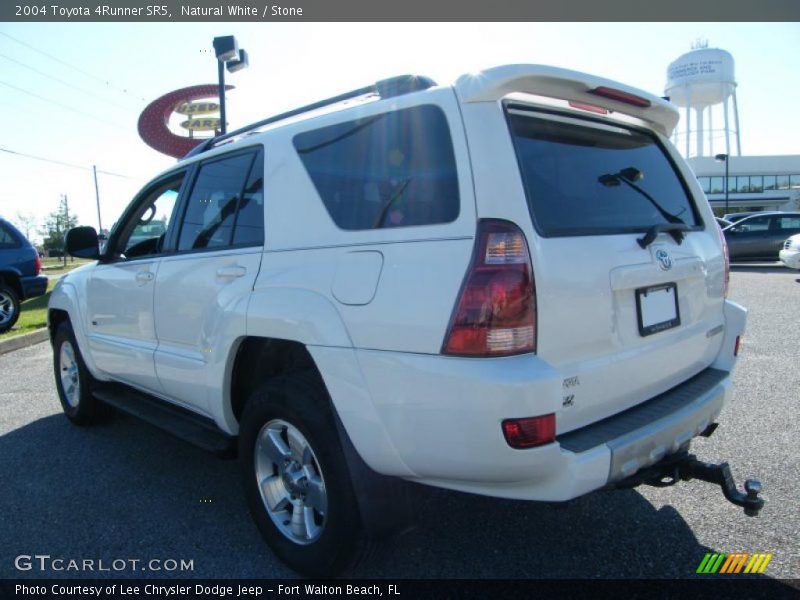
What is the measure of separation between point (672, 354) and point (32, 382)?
6.48m

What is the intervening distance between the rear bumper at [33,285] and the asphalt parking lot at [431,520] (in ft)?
23.4

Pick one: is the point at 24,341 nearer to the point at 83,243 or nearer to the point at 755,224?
the point at 83,243

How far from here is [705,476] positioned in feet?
7.78

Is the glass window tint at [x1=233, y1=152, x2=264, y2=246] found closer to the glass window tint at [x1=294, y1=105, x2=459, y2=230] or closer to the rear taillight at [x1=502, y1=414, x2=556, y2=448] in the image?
the glass window tint at [x1=294, y1=105, x2=459, y2=230]

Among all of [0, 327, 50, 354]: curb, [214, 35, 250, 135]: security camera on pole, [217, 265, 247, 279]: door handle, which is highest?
[214, 35, 250, 135]: security camera on pole

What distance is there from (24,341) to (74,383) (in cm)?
486

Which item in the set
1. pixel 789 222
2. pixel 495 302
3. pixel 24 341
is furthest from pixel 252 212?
pixel 789 222

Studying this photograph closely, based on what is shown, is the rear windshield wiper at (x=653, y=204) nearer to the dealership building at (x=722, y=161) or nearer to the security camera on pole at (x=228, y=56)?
the security camera on pole at (x=228, y=56)

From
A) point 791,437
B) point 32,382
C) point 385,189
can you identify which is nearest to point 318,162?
point 385,189

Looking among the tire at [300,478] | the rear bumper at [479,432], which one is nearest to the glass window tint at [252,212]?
the tire at [300,478]

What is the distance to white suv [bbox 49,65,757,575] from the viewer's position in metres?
1.94

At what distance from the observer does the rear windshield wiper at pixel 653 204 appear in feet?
7.72

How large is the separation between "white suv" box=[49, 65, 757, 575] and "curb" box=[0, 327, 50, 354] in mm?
6648

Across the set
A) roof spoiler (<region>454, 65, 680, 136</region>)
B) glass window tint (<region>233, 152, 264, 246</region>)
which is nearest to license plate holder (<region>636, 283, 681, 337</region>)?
roof spoiler (<region>454, 65, 680, 136</region>)
